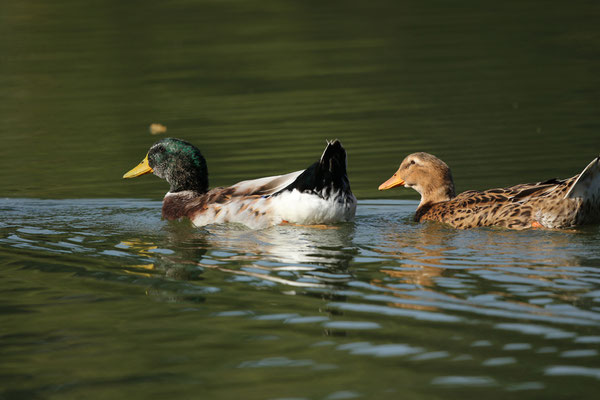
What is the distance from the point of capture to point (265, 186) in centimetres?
938

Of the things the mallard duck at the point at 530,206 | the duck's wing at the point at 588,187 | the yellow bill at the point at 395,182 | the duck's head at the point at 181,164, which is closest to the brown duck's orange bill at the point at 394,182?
the yellow bill at the point at 395,182

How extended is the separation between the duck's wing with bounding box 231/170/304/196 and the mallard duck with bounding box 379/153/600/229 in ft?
4.18

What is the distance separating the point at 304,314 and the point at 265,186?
3.48m

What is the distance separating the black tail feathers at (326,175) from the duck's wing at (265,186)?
0.27 metres

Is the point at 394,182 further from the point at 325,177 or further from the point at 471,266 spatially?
the point at 471,266

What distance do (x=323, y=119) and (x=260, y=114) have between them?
1.08 metres

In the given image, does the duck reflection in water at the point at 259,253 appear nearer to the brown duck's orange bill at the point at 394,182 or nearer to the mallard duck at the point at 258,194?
the mallard duck at the point at 258,194

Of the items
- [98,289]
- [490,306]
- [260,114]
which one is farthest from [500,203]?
[260,114]

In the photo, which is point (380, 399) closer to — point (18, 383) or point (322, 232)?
point (18, 383)

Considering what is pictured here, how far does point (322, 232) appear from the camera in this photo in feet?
28.6

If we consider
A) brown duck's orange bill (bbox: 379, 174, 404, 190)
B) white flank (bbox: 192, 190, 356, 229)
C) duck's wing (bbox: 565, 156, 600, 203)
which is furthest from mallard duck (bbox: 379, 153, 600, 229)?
white flank (bbox: 192, 190, 356, 229)

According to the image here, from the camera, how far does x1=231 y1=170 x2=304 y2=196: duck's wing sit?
9258mm

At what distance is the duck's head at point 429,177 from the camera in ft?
32.0

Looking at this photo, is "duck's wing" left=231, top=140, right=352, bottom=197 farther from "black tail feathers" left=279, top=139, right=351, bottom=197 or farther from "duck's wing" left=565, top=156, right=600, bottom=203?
"duck's wing" left=565, top=156, right=600, bottom=203
